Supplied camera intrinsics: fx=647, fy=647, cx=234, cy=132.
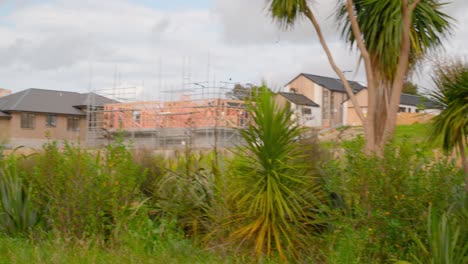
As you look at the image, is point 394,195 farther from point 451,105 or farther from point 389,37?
point 389,37

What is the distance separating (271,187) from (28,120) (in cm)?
4130

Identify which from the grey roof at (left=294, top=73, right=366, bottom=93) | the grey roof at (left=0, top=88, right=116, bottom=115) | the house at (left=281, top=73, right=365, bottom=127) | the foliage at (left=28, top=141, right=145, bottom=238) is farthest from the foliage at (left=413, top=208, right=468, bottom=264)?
the grey roof at (left=294, top=73, right=366, bottom=93)

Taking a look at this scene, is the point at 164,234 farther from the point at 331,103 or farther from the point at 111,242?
the point at 331,103

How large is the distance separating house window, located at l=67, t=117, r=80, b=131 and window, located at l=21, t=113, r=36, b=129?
8.58ft

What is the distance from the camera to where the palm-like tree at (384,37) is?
10672 mm

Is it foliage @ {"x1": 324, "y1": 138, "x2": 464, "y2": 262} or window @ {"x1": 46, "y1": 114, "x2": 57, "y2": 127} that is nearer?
foliage @ {"x1": 324, "y1": 138, "x2": 464, "y2": 262}

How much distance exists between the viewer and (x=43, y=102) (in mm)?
47000

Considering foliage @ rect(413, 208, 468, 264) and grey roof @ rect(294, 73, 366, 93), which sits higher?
grey roof @ rect(294, 73, 366, 93)

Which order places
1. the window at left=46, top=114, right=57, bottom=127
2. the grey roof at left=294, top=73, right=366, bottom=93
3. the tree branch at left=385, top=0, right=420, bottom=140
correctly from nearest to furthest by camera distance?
the tree branch at left=385, top=0, right=420, bottom=140 → the window at left=46, top=114, right=57, bottom=127 → the grey roof at left=294, top=73, right=366, bottom=93

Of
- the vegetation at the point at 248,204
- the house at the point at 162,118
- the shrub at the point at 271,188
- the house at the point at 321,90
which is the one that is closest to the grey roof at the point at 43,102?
the house at the point at 162,118

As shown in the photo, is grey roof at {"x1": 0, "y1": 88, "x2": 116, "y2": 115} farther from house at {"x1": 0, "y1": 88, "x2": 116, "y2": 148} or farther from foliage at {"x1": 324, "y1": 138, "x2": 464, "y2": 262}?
foliage at {"x1": 324, "y1": 138, "x2": 464, "y2": 262}

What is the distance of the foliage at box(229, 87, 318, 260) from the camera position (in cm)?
721

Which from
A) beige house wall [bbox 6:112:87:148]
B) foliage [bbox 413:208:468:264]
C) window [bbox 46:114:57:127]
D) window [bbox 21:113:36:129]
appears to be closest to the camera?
foliage [bbox 413:208:468:264]

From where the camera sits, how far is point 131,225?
324 inches
